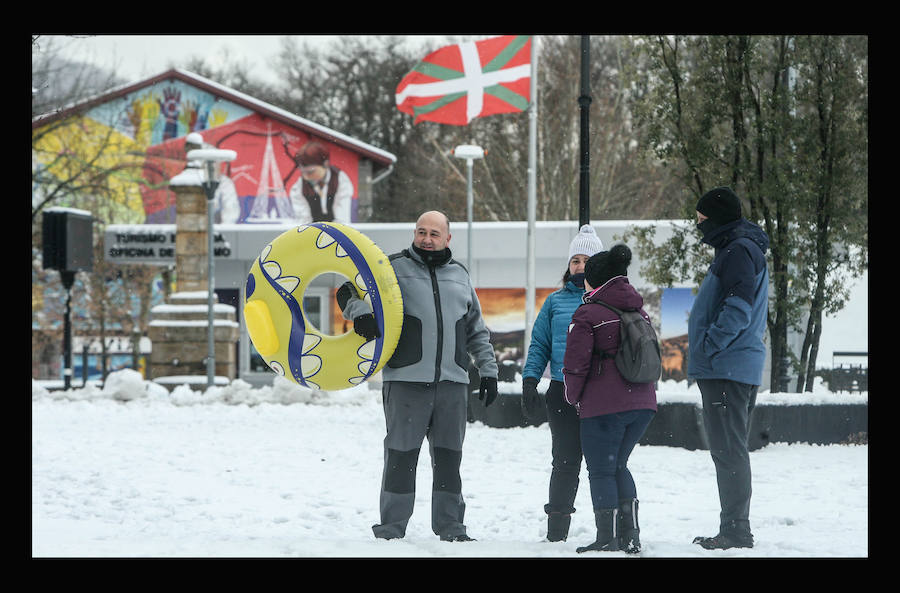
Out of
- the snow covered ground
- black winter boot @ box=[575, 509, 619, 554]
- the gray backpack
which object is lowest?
the snow covered ground

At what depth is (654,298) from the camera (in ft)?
84.2

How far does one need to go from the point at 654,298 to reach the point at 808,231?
44.2 feet

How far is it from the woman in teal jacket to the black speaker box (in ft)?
48.6

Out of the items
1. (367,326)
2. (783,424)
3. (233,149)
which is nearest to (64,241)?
(783,424)

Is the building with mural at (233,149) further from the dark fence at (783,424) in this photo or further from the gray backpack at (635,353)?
the gray backpack at (635,353)

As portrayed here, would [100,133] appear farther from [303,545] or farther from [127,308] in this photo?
[303,545]

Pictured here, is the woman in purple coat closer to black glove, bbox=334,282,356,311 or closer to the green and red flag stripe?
black glove, bbox=334,282,356,311

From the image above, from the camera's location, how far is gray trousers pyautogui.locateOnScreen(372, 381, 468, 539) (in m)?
5.66

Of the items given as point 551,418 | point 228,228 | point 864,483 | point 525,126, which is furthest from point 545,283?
point 551,418

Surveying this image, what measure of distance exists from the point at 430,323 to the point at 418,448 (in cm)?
67

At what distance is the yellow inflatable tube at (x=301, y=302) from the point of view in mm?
5789

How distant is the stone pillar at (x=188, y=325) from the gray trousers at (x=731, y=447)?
605 inches

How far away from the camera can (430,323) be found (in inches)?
224

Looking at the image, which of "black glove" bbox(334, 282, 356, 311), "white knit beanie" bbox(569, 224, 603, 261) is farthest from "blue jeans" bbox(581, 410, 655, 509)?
"black glove" bbox(334, 282, 356, 311)
